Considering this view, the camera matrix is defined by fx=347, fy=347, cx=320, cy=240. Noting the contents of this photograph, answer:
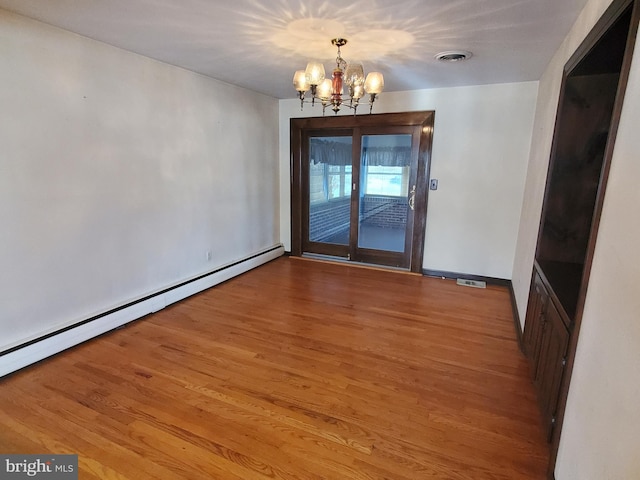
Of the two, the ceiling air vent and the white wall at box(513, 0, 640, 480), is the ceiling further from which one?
the white wall at box(513, 0, 640, 480)

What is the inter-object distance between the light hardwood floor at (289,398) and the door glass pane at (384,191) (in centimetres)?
163

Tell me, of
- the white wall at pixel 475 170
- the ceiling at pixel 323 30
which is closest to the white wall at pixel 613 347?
the ceiling at pixel 323 30

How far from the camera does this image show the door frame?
14.4ft

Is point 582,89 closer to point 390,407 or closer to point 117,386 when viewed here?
point 390,407

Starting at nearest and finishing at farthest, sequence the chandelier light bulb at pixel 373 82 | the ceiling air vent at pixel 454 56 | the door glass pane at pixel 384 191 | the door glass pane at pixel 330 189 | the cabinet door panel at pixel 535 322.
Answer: the cabinet door panel at pixel 535 322 < the chandelier light bulb at pixel 373 82 < the ceiling air vent at pixel 454 56 < the door glass pane at pixel 384 191 < the door glass pane at pixel 330 189

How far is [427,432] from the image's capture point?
6.35ft

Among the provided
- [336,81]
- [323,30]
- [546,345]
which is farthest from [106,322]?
[546,345]

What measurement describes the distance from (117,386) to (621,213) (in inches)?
111

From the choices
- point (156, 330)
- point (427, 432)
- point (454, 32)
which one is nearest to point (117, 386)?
point (156, 330)

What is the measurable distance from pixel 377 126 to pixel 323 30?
7.64ft

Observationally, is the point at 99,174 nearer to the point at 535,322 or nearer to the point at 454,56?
the point at 454,56

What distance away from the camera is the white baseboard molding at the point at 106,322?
240 centimetres

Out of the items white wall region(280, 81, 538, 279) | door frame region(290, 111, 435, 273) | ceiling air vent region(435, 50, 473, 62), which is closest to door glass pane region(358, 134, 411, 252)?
door frame region(290, 111, 435, 273)

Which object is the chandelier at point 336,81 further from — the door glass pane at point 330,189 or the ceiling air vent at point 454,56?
the door glass pane at point 330,189
